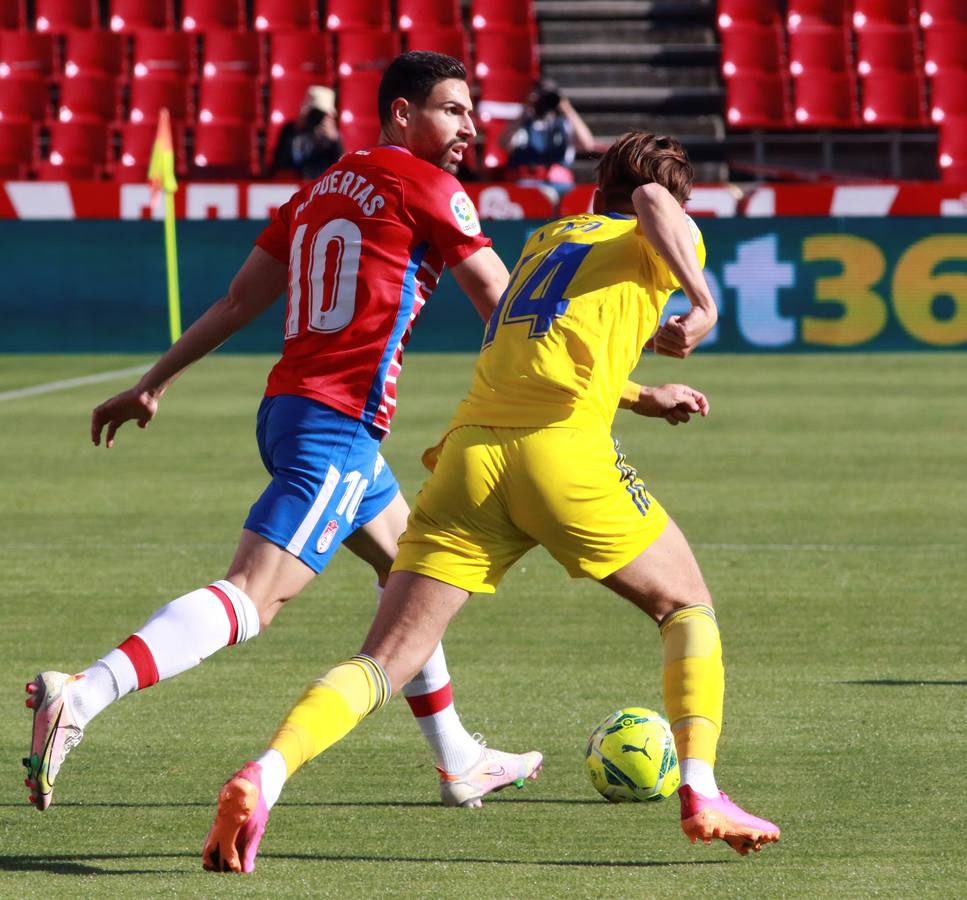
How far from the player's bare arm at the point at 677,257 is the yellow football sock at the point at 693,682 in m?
0.67

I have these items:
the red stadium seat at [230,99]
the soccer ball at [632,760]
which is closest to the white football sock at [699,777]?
the soccer ball at [632,760]

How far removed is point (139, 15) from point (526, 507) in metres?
25.1

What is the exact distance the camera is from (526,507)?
434cm

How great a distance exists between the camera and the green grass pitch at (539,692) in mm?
4363

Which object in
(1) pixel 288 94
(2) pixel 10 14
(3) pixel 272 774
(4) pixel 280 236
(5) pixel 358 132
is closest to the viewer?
(3) pixel 272 774

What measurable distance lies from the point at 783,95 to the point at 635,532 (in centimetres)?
2308

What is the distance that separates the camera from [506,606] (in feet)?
26.3

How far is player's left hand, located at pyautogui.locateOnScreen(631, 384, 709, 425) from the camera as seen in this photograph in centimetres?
461

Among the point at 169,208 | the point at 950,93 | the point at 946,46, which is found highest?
the point at 946,46

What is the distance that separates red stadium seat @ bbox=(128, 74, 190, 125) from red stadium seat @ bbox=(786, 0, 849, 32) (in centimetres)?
913

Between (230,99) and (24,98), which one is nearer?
(230,99)

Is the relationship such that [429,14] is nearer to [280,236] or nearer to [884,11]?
[884,11]

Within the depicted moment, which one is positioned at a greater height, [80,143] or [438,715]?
[438,715]

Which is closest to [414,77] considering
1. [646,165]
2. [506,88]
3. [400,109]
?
[400,109]
